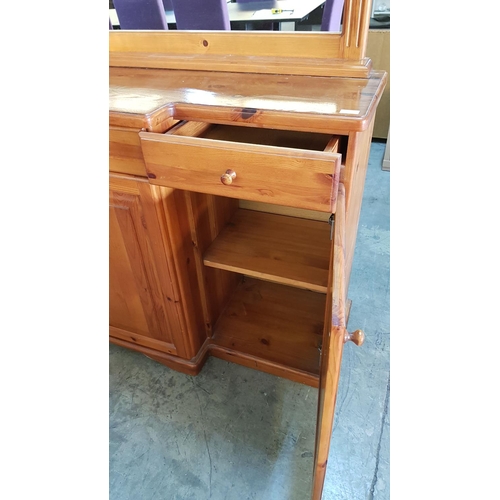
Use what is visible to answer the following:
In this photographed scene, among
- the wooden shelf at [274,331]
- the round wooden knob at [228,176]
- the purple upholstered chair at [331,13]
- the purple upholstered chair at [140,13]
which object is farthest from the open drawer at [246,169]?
the purple upholstered chair at [331,13]

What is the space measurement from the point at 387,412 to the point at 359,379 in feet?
0.38

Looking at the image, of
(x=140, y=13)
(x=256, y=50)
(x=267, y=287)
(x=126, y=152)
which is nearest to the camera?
(x=126, y=152)

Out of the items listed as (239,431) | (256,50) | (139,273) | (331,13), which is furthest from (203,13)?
(239,431)

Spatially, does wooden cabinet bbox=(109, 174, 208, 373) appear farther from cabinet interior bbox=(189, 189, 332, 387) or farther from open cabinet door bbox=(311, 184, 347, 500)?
open cabinet door bbox=(311, 184, 347, 500)

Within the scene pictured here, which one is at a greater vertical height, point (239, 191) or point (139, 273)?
point (239, 191)

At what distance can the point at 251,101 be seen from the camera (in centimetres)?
72

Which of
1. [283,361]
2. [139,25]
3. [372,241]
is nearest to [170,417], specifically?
[283,361]

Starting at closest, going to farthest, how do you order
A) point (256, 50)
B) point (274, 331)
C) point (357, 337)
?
1. point (357, 337)
2. point (256, 50)
3. point (274, 331)

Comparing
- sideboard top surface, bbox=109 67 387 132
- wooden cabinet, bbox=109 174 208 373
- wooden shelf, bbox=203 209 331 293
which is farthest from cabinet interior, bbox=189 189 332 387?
sideboard top surface, bbox=109 67 387 132

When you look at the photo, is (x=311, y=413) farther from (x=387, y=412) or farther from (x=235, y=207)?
(x=235, y=207)

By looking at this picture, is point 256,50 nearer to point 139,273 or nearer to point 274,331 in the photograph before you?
point 139,273

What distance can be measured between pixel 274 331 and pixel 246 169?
0.63 m

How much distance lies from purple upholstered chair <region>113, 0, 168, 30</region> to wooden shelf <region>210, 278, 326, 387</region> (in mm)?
1144

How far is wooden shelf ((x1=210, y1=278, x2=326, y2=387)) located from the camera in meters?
1.06
